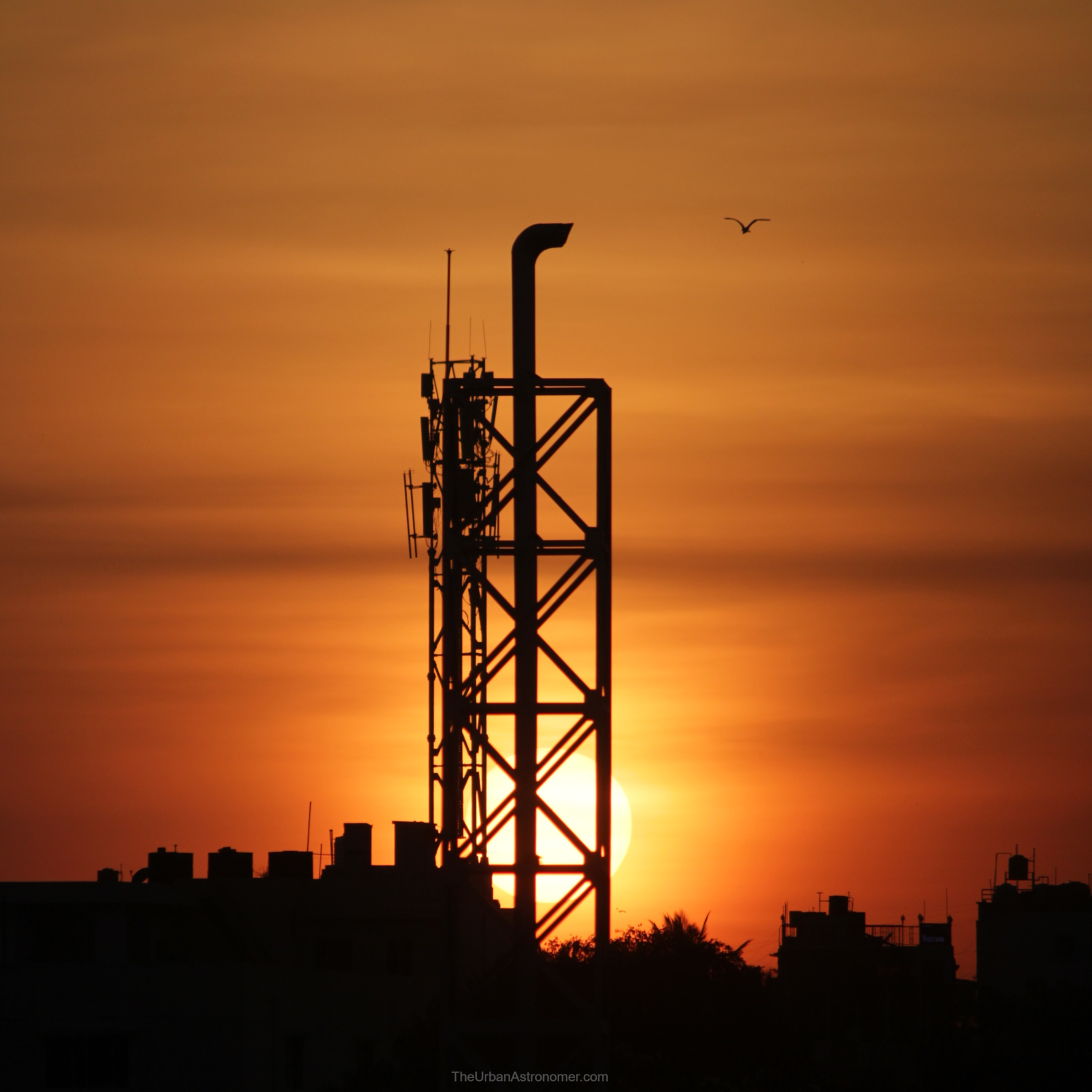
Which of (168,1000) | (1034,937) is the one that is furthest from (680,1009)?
(1034,937)

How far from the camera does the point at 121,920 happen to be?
60.3 meters

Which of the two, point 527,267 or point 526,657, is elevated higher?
point 527,267

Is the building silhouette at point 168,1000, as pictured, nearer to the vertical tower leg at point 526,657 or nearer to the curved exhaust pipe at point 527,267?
the vertical tower leg at point 526,657

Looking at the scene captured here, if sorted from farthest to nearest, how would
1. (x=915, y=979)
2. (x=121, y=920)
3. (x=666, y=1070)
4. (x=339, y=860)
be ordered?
1. (x=915, y=979)
2. (x=339, y=860)
3. (x=121, y=920)
4. (x=666, y=1070)

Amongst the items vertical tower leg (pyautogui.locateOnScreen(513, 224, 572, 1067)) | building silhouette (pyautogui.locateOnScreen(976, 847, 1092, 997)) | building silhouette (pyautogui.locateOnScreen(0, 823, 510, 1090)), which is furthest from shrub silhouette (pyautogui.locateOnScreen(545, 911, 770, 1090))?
building silhouette (pyautogui.locateOnScreen(976, 847, 1092, 997))

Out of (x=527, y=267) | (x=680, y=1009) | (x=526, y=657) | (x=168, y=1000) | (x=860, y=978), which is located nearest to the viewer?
(x=526, y=657)

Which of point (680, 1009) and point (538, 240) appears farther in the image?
point (680, 1009)

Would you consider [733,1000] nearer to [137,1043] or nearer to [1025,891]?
[137,1043]

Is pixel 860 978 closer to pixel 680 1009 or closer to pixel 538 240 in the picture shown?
pixel 680 1009

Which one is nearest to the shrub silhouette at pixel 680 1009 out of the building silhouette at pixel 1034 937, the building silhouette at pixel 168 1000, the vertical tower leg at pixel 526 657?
the building silhouette at pixel 168 1000

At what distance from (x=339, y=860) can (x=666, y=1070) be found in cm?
2770

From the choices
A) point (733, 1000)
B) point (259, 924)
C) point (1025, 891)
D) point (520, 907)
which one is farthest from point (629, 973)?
point (1025, 891)

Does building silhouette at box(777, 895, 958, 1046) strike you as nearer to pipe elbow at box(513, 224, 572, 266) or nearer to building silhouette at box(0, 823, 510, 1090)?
building silhouette at box(0, 823, 510, 1090)

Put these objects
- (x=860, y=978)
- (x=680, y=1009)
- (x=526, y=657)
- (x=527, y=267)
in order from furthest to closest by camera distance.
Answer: (x=860, y=978)
(x=680, y=1009)
(x=527, y=267)
(x=526, y=657)
